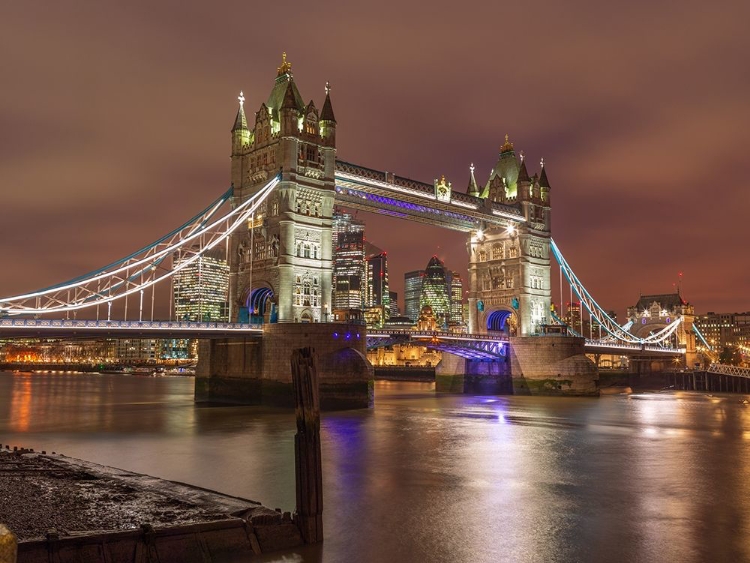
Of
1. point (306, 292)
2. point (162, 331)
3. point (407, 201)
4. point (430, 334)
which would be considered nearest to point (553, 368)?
point (430, 334)

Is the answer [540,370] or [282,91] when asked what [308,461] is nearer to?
[282,91]

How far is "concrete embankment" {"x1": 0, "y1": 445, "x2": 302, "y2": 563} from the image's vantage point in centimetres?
1028

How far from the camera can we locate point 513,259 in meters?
64.8

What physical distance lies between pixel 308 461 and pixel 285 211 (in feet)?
106

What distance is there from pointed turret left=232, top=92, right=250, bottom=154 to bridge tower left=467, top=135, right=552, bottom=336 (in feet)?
81.5

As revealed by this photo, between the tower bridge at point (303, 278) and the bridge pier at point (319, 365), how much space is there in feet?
0.21

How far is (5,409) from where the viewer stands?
47062mm

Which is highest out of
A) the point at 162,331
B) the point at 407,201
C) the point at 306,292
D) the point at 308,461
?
the point at 407,201

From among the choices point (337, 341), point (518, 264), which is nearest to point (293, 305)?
point (337, 341)

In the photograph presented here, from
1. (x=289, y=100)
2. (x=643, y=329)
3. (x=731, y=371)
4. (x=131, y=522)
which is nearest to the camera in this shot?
(x=131, y=522)

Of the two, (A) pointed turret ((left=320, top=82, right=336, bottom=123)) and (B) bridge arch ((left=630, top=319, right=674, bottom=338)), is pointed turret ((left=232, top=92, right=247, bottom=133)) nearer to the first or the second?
(A) pointed turret ((left=320, top=82, right=336, bottom=123))

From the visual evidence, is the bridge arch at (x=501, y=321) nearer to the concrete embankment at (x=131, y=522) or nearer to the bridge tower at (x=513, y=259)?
the bridge tower at (x=513, y=259)

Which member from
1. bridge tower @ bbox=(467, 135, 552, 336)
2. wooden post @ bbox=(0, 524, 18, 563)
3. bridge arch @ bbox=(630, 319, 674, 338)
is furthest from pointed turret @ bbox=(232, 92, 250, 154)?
bridge arch @ bbox=(630, 319, 674, 338)

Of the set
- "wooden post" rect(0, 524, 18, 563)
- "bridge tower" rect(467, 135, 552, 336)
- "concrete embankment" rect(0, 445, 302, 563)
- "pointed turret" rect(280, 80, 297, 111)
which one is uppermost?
"pointed turret" rect(280, 80, 297, 111)
